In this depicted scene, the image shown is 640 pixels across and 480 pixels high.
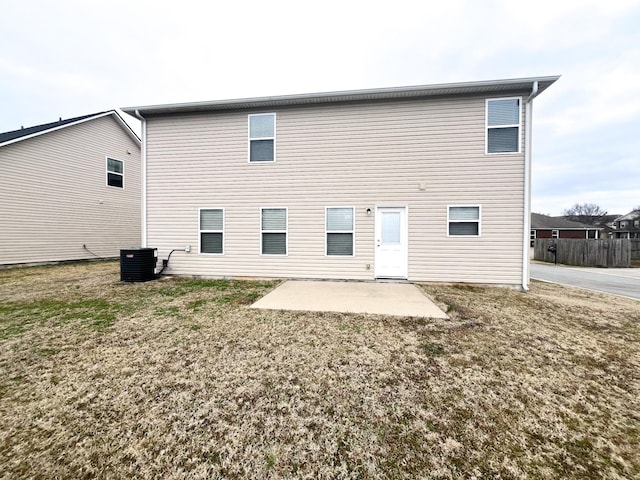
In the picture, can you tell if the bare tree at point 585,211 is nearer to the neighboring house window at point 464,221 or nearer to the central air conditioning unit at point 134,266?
the neighboring house window at point 464,221

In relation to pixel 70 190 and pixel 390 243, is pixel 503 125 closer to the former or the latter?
pixel 390 243

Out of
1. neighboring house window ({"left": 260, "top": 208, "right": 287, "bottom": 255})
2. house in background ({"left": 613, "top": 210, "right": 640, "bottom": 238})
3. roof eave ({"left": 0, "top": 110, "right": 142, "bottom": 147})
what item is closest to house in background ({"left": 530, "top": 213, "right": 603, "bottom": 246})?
house in background ({"left": 613, "top": 210, "right": 640, "bottom": 238})

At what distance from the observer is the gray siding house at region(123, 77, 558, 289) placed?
6.59 m

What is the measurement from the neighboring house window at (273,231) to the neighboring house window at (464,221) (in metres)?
4.50

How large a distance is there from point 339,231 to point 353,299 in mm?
2339

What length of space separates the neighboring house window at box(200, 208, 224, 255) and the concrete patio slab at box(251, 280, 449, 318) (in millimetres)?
2504

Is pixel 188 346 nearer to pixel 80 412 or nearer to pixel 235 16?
pixel 80 412

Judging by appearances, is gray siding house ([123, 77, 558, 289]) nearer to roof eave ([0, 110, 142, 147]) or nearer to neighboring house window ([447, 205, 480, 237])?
neighboring house window ([447, 205, 480, 237])

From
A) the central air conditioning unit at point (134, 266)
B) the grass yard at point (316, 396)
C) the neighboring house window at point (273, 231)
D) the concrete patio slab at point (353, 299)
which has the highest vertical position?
the neighboring house window at point (273, 231)

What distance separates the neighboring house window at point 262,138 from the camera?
7.39 meters

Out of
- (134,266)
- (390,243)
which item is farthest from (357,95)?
(134,266)

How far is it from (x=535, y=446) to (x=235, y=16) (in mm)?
14276

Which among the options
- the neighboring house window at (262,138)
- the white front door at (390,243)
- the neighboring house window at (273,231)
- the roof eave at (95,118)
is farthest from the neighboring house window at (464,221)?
the roof eave at (95,118)

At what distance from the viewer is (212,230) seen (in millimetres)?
7676
